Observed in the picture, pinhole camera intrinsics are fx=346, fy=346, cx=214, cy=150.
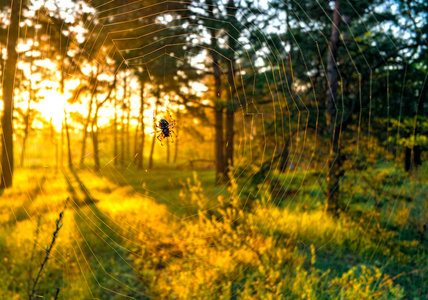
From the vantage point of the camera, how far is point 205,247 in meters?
3.17

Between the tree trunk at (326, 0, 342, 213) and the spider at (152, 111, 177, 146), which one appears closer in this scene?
the spider at (152, 111, 177, 146)

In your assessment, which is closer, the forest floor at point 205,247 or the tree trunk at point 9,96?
the tree trunk at point 9,96

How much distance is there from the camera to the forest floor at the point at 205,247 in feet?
9.04

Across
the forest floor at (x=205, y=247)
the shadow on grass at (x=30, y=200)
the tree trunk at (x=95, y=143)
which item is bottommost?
the forest floor at (x=205, y=247)

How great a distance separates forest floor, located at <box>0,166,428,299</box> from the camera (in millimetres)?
2754

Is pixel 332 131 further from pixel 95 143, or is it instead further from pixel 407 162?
pixel 407 162

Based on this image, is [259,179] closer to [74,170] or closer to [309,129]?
[309,129]

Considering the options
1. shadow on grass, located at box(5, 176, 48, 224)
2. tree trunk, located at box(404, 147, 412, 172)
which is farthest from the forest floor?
tree trunk, located at box(404, 147, 412, 172)

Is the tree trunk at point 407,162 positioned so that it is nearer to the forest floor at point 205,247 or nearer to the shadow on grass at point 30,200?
the forest floor at point 205,247

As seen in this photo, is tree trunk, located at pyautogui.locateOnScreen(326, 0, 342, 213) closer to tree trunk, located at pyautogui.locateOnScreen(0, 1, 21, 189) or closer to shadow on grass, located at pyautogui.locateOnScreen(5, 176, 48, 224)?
shadow on grass, located at pyautogui.locateOnScreen(5, 176, 48, 224)

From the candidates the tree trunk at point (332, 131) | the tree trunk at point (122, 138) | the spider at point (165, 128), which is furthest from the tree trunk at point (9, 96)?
the tree trunk at point (332, 131)

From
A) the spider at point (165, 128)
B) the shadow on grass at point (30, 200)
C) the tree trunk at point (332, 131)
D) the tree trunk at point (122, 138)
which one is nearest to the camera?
the shadow on grass at point (30, 200)

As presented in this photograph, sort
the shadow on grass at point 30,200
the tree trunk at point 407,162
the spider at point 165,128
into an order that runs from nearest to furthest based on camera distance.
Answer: the shadow on grass at point 30,200
the spider at point 165,128
the tree trunk at point 407,162

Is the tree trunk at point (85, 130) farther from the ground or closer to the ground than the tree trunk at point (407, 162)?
farther from the ground
